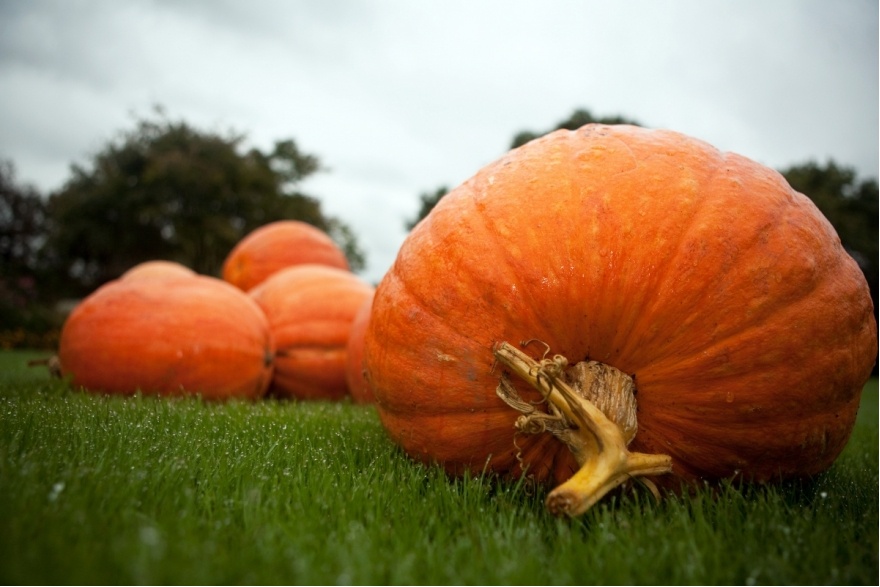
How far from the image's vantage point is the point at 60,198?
62.6 feet

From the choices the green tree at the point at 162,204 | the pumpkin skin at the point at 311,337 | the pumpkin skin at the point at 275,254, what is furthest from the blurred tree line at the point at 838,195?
the pumpkin skin at the point at 311,337

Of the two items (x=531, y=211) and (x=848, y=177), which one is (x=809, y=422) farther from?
(x=848, y=177)

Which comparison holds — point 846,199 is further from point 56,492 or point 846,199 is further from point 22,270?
point 22,270

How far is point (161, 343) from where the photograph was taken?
11.2 feet

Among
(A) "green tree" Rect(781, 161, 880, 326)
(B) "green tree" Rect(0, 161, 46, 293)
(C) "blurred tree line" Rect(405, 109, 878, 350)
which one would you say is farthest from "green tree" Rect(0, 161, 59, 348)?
(A) "green tree" Rect(781, 161, 880, 326)

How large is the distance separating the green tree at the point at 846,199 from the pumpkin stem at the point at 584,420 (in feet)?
68.8

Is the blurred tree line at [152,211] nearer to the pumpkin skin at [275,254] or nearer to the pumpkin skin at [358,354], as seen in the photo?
the pumpkin skin at [275,254]

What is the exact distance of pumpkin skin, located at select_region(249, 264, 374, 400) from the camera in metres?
4.31

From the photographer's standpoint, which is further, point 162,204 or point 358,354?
point 162,204

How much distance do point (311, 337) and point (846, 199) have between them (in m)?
24.3

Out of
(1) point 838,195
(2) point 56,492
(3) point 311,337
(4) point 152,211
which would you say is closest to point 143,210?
(4) point 152,211

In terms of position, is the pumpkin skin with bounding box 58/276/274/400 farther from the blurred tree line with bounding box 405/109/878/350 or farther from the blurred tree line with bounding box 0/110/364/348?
the blurred tree line with bounding box 405/109/878/350

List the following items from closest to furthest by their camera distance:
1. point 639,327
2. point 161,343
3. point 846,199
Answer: point 639,327, point 161,343, point 846,199

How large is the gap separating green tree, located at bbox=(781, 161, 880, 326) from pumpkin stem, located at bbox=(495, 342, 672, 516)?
2098cm
